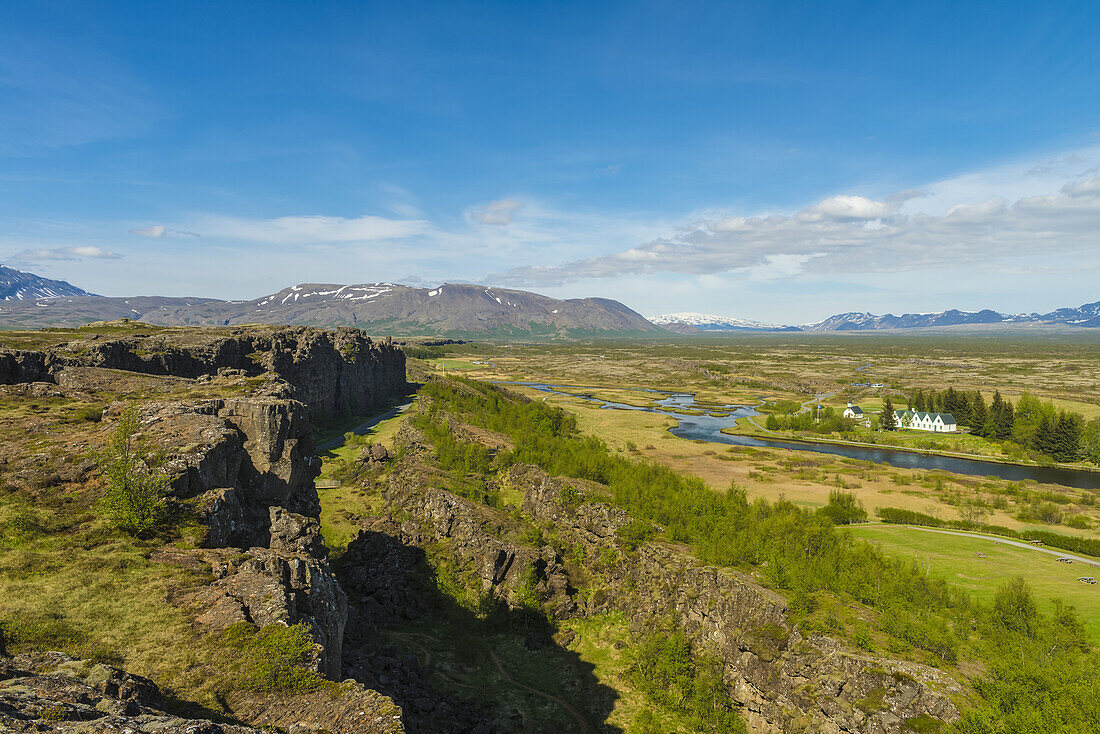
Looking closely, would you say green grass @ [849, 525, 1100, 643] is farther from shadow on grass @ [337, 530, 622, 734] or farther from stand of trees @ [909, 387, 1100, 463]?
stand of trees @ [909, 387, 1100, 463]

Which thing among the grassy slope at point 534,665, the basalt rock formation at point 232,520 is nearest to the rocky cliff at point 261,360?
the basalt rock formation at point 232,520

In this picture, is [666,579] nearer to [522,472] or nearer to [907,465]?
[522,472]

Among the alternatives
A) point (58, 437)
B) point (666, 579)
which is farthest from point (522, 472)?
point (58, 437)

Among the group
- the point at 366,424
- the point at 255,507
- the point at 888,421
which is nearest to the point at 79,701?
the point at 255,507

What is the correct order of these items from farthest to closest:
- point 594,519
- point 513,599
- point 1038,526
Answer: point 1038,526 → point 594,519 → point 513,599

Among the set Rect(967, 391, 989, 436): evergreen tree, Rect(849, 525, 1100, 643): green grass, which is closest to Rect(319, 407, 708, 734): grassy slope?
Rect(849, 525, 1100, 643): green grass

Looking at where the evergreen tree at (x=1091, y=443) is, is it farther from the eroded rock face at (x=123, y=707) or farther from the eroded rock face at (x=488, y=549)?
the eroded rock face at (x=123, y=707)
